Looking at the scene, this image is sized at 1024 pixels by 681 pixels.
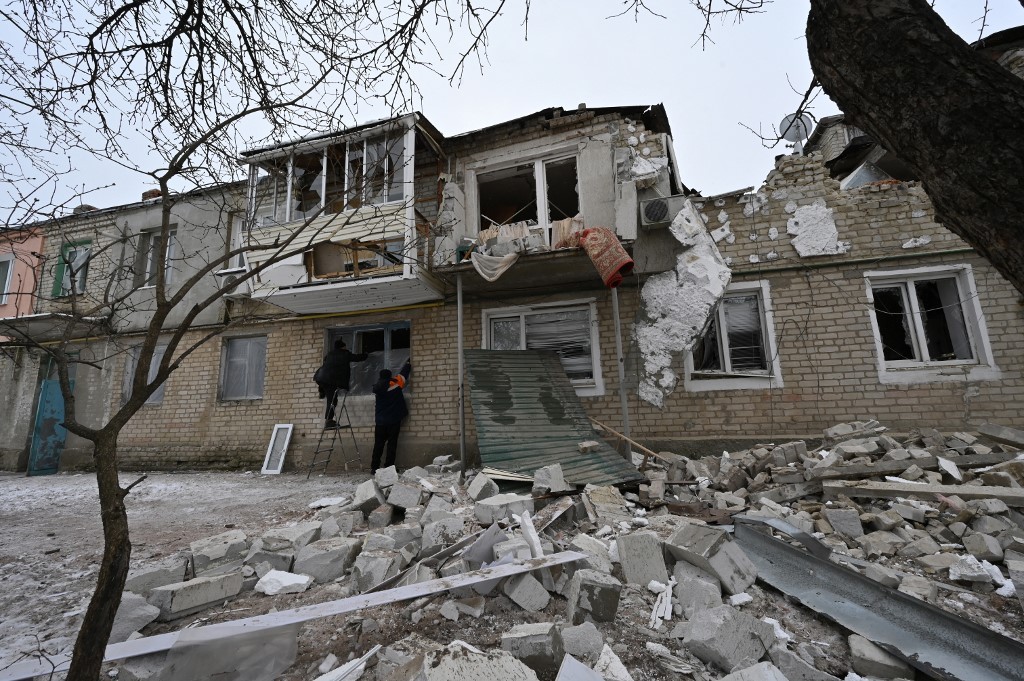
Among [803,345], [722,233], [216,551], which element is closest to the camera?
[216,551]

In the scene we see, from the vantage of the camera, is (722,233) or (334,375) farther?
(334,375)

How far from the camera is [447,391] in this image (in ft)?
24.6

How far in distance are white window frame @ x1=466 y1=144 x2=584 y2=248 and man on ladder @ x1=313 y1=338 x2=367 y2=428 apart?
3088mm

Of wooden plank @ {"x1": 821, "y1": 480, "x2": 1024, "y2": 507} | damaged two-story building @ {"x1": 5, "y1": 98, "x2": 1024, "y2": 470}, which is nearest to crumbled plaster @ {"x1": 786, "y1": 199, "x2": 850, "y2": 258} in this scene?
damaged two-story building @ {"x1": 5, "y1": 98, "x2": 1024, "y2": 470}

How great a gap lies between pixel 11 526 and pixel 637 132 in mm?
9143

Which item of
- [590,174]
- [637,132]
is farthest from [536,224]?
[637,132]

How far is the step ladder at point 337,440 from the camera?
7.73 m

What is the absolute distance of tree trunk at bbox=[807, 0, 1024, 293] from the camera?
1.08m

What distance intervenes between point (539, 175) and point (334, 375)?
4.82 metres

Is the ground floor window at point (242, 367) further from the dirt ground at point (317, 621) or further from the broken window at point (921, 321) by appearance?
the broken window at point (921, 321)

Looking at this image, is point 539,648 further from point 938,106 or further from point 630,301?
point 630,301

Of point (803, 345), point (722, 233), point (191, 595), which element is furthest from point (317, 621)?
point (722, 233)

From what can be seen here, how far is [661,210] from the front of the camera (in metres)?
6.42

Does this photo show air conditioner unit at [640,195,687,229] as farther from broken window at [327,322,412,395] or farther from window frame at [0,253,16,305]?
window frame at [0,253,16,305]
